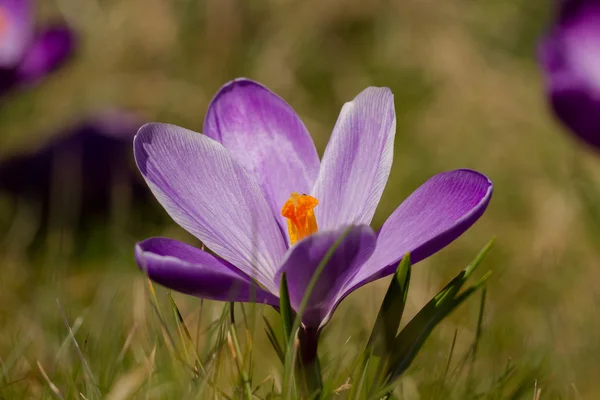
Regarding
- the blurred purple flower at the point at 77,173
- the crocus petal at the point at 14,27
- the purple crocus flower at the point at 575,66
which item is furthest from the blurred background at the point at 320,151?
the purple crocus flower at the point at 575,66

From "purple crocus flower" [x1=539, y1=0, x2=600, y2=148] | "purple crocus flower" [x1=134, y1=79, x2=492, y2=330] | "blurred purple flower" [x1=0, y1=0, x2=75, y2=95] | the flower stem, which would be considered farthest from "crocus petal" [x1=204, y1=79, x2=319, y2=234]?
"blurred purple flower" [x1=0, y1=0, x2=75, y2=95]

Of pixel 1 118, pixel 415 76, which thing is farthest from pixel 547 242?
pixel 1 118

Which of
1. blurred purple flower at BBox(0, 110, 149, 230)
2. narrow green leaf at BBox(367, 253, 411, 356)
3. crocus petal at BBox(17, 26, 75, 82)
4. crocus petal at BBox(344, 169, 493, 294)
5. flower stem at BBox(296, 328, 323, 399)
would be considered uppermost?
crocus petal at BBox(344, 169, 493, 294)

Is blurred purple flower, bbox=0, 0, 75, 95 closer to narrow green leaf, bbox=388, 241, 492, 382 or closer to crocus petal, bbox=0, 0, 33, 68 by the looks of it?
crocus petal, bbox=0, 0, 33, 68

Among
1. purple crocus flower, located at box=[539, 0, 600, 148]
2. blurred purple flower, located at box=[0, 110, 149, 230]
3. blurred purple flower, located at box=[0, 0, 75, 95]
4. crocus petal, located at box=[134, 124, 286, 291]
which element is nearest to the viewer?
crocus petal, located at box=[134, 124, 286, 291]

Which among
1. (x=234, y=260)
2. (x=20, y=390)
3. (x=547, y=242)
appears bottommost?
(x=547, y=242)

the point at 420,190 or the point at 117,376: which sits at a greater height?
the point at 420,190

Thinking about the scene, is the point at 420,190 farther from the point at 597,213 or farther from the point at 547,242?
the point at 547,242

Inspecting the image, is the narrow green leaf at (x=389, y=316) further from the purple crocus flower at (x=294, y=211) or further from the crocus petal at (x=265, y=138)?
the crocus petal at (x=265, y=138)
